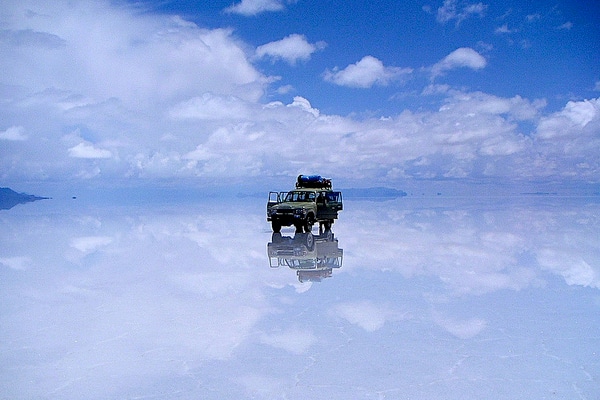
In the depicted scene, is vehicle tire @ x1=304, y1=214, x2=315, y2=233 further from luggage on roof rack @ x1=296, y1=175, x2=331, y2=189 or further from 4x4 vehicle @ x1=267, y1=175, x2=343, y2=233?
luggage on roof rack @ x1=296, y1=175, x2=331, y2=189

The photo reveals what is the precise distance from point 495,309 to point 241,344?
20.2 ft

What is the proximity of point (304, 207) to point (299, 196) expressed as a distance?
2.03 m

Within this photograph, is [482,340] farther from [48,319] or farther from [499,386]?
[48,319]

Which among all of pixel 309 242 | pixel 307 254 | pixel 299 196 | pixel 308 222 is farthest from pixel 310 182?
pixel 307 254

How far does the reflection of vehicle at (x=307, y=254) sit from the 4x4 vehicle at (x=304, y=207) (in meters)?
0.85

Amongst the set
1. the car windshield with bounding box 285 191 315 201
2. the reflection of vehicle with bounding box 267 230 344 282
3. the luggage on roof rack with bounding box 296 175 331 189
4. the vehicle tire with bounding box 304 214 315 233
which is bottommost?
the reflection of vehicle with bounding box 267 230 344 282

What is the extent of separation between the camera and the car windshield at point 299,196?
26975 millimetres

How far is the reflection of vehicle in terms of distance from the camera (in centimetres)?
1727

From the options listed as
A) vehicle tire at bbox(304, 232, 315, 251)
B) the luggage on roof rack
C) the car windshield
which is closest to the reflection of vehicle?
vehicle tire at bbox(304, 232, 315, 251)

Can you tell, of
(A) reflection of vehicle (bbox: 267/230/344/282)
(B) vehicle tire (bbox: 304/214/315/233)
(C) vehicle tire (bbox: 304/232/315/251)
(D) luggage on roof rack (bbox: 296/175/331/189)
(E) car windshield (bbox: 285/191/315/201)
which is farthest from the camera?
(D) luggage on roof rack (bbox: 296/175/331/189)

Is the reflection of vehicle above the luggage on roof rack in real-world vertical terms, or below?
below

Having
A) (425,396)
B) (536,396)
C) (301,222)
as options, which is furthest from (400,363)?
(301,222)

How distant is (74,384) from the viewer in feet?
26.5

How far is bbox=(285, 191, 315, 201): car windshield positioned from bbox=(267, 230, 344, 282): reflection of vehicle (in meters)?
1.81
